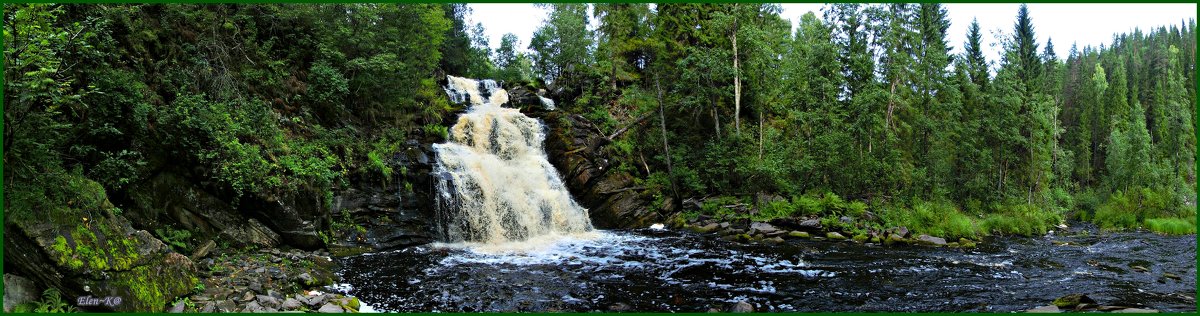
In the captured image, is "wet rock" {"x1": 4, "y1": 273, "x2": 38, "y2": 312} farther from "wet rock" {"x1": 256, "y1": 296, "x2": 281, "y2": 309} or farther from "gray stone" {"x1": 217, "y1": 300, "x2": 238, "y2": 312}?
"wet rock" {"x1": 256, "y1": 296, "x2": 281, "y2": 309}

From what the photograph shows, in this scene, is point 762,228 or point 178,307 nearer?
point 178,307

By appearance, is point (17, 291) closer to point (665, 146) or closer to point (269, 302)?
point (269, 302)

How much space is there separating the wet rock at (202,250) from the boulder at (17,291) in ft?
12.7

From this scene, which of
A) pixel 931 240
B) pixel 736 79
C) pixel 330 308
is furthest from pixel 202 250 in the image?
pixel 931 240

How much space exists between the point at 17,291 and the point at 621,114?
24.7 metres

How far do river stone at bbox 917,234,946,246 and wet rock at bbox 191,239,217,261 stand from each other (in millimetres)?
20893

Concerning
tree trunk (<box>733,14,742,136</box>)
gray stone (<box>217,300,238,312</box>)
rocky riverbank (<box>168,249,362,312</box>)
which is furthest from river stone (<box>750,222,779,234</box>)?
gray stone (<box>217,300,238,312</box>)

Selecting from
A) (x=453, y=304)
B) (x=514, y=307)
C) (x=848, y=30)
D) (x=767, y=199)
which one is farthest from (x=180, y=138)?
(x=848, y=30)

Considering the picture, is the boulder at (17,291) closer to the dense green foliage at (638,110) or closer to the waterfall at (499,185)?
the dense green foliage at (638,110)

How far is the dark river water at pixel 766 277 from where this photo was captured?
10.3m

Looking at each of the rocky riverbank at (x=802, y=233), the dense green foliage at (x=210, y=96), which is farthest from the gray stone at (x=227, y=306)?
the rocky riverbank at (x=802, y=233)

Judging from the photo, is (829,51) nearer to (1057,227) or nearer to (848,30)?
(848,30)

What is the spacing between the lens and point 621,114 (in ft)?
97.0

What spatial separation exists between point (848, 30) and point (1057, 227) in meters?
13.2
